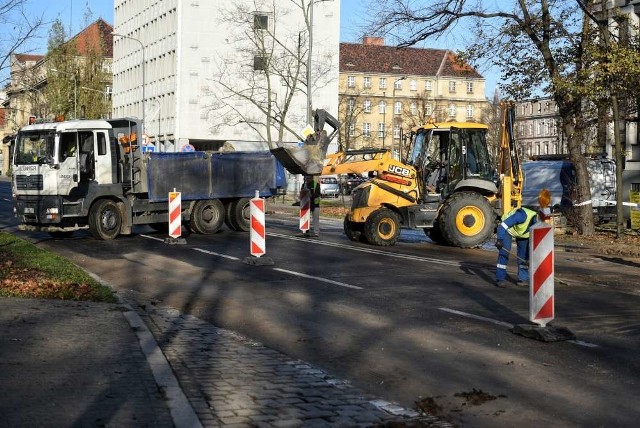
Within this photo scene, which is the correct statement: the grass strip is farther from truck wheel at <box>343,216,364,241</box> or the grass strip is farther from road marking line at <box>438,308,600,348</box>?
truck wheel at <box>343,216,364,241</box>

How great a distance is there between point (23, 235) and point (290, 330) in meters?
17.6

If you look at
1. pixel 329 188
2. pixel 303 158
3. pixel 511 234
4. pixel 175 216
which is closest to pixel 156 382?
pixel 511 234

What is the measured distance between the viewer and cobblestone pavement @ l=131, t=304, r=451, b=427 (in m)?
6.87

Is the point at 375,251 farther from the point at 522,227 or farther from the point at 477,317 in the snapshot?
the point at 477,317

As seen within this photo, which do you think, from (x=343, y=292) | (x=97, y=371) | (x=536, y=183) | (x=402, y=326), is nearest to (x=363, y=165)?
(x=343, y=292)

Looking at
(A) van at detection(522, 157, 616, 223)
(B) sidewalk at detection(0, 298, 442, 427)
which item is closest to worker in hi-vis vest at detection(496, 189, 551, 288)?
(B) sidewalk at detection(0, 298, 442, 427)

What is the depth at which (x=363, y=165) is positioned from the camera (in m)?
23.1

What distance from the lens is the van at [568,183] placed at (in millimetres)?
34500

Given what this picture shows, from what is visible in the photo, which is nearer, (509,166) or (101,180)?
(509,166)

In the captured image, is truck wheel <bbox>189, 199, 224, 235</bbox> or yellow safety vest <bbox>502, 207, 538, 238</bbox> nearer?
yellow safety vest <bbox>502, 207, 538, 238</bbox>

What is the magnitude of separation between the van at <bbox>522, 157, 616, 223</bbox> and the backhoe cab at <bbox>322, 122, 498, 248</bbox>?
8.00 m

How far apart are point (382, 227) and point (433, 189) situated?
1.56 m

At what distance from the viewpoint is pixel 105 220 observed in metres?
25.1

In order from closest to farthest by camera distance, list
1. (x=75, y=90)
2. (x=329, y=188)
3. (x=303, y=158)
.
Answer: (x=303, y=158)
(x=329, y=188)
(x=75, y=90)
